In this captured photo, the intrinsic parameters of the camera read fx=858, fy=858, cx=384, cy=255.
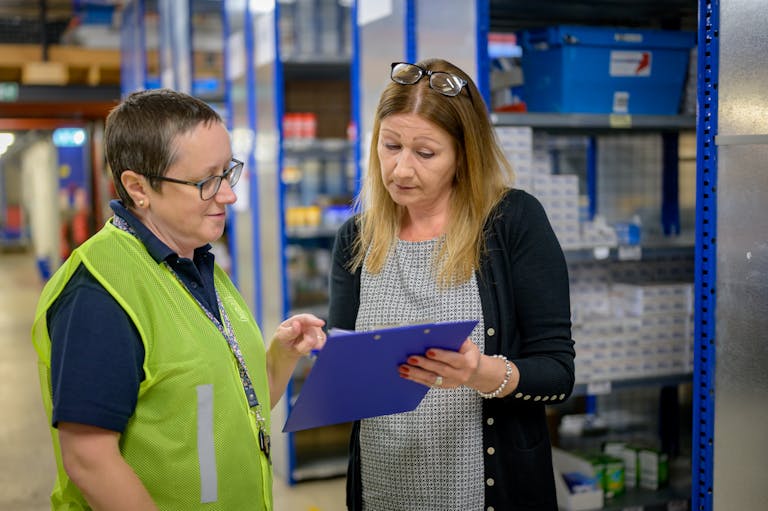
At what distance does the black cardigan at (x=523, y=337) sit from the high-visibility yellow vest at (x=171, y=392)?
2.10 feet

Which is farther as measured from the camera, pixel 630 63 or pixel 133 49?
pixel 133 49

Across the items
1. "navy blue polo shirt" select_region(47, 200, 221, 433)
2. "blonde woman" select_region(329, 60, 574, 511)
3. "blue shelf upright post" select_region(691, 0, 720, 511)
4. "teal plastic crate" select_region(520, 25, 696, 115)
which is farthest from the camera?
"teal plastic crate" select_region(520, 25, 696, 115)

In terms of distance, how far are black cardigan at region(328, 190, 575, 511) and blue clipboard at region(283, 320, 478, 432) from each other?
0.78 feet

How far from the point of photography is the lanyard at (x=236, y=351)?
5.43ft

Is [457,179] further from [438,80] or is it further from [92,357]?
[92,357]

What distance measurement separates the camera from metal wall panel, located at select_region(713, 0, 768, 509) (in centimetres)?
237

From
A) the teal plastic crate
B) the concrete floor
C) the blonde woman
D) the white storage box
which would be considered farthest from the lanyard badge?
the concrete floor

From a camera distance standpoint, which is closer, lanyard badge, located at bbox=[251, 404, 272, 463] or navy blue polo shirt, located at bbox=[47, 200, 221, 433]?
navy blue polo shirt, located at bbox=[47, 200, 221, 433]

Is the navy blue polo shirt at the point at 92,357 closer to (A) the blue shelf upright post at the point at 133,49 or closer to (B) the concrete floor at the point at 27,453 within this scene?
(B) the concrete floor at the point at 27,453

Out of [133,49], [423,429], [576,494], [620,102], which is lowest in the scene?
[576,494]

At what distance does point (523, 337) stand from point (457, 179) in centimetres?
44

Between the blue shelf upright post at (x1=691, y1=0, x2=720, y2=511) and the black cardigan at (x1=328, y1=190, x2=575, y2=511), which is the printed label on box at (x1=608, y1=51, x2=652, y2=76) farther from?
the black cardigan at (x1=328, y1=190, x2=575, y2=511)

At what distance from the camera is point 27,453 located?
5.91 metres

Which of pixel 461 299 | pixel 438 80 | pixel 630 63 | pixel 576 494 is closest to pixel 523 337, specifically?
pixel 461 299
